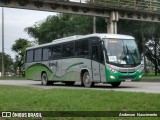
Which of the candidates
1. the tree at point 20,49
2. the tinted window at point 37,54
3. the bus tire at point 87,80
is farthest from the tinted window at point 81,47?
the tree at point 20,49

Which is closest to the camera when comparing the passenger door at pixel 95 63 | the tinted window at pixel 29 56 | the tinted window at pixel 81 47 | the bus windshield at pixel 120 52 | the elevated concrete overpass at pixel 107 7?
the bus windshield at pixel 120 52

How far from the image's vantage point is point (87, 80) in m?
22.0

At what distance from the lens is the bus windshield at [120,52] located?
807 inches

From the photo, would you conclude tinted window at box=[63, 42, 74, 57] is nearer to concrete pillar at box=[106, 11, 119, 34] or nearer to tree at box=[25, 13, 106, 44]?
concrete pillar at box=[106, 11, 119, 34]

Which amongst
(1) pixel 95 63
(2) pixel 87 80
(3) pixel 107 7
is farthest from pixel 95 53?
(3) pixel 107 7

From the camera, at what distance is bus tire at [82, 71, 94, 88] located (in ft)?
71.6

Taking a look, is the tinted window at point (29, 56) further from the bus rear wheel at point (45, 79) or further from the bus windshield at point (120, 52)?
the bus windshield at point (120, 52)

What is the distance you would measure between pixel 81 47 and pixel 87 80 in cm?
193

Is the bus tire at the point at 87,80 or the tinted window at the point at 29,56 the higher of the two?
the tinted window at the point at 29,56

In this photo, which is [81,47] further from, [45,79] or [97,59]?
[45,79]

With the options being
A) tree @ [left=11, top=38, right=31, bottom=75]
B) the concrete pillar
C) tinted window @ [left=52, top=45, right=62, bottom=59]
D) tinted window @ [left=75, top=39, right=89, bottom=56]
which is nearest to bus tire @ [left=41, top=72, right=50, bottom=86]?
tinted window @ [left=52, top=45, right=62, bottom=59]

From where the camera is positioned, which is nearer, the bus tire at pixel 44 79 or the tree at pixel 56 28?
the bus tire at pixel 44 79

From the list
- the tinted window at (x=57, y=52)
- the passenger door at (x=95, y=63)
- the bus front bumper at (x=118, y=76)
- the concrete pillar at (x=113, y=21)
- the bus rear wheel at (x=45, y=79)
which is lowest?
the bus rear wheel at (x=45, y=79)

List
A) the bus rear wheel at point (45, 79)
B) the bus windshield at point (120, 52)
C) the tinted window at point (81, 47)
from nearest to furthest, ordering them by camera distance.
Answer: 1. the bus windshield at point (120, 52)
2. the tinted window at point (81, 47)
3. the bus rear wheel at point (45, 79)
